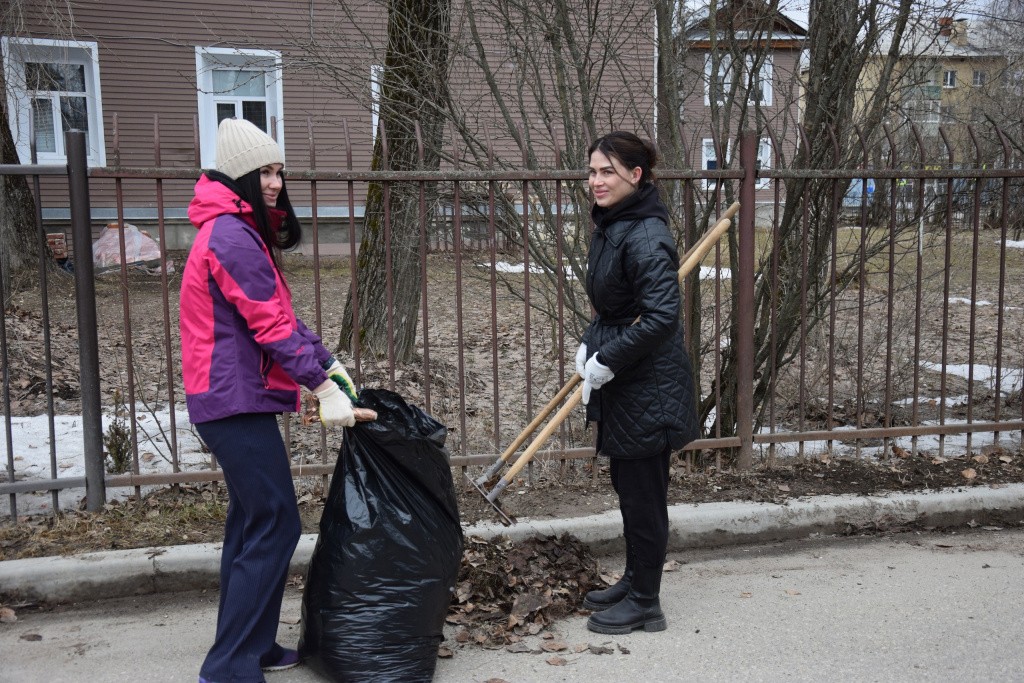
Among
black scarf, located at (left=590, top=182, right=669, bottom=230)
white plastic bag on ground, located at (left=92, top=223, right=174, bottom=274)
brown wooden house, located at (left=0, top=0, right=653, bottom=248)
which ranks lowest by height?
white plastic bag on ground, located at (left=92, top=223, right=174, bottom=274)

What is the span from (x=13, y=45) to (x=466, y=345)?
6.11m

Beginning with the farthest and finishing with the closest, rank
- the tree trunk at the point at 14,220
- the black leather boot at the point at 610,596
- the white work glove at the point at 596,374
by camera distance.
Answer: the tree trunk at the point at 14,220, the black leather boot at the point at 610,596, the white work glove at the point at 596,374

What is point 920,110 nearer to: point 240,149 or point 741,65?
point 741,65

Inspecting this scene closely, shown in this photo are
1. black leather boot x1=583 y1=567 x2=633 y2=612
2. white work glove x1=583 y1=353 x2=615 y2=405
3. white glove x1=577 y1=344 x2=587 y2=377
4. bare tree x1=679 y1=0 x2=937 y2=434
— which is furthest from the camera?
bare tree x1=679 y1=0 x2=937 y2=434

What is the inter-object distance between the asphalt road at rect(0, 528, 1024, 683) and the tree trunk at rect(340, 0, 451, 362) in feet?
5.76

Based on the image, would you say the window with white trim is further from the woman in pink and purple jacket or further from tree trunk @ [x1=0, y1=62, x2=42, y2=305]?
tree trunk @ [x1=0, y1=62, x2=42, y2=305]

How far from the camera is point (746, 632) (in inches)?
136

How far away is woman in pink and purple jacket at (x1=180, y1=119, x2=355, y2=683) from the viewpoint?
2760 mm

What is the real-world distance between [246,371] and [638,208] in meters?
1.44

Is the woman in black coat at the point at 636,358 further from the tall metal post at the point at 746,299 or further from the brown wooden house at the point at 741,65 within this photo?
the brown wooden house at the point at 741,65

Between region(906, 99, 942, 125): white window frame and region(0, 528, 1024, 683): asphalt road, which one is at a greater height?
region(906, 99, 942, 125): white window frame

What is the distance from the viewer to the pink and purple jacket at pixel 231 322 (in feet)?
9.00

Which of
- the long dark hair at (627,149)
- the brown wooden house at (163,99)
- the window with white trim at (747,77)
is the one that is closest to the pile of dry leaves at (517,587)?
the long dark hair at (627,149)

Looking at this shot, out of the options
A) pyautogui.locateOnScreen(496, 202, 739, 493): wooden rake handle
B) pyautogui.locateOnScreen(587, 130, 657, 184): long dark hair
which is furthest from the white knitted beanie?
pyautogui.locateOnScreen(496, 202, 739, 493): wooden rake handle
